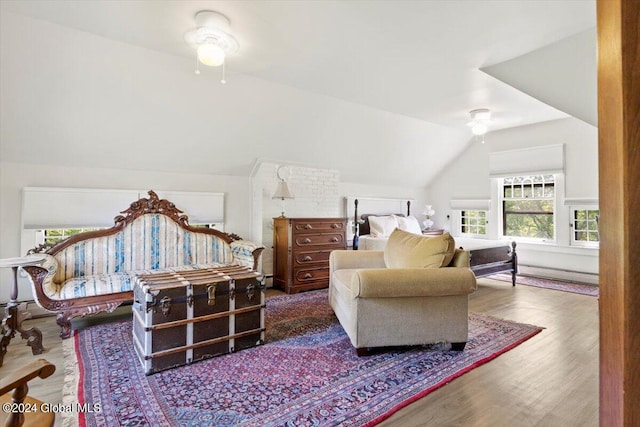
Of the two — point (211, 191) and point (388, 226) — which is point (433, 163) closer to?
point (388, 226)

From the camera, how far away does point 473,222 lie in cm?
659

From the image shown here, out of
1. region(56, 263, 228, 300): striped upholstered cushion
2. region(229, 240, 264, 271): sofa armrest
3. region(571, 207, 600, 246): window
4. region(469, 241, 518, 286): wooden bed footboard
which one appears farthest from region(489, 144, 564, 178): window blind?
region(56, 263, 228, 300): striped upholstered cushion

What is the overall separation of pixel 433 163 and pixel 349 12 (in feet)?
15.6

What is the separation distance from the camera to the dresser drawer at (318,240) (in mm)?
4359

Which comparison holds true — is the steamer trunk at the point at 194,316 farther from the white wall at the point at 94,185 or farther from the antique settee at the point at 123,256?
the white wall at the point at 94,185

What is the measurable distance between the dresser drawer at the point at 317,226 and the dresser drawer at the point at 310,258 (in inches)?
12.0

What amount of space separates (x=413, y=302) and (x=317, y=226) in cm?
229

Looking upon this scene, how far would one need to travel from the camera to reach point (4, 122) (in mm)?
3045

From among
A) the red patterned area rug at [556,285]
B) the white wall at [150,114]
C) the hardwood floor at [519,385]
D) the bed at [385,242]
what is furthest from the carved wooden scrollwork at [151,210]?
the red patterned area rug at [556,285]

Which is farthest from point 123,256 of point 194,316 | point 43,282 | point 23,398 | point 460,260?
point 460,260

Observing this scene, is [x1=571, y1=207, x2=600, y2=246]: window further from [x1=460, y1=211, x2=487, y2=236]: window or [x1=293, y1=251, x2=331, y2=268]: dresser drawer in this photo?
[x1=293, y1=251, x2=331, y2=268]: dresser drawer

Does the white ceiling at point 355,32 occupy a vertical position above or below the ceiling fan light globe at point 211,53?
above

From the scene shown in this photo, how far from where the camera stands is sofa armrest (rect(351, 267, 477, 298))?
2299mm

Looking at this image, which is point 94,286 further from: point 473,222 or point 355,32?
point 473,222
